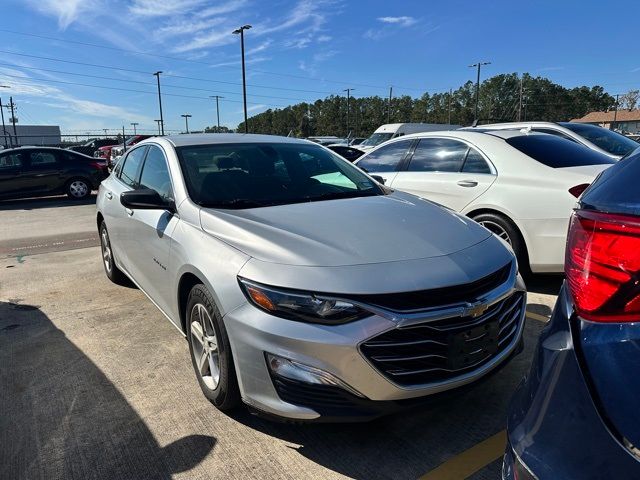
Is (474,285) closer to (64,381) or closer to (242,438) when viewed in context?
(242,438)

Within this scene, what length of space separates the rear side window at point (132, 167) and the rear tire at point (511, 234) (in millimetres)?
3343

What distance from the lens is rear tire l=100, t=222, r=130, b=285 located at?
5.20 m

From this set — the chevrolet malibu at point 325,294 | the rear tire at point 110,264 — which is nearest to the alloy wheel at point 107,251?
the rear tire at point 110,264

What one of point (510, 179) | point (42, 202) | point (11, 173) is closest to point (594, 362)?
point (510, 179)

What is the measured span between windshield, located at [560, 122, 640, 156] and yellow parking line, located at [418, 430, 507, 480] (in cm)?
728

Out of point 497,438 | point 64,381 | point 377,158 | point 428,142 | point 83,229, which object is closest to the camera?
point 497,438

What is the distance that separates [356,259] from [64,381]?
229cm

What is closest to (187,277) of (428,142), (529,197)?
(529,197)

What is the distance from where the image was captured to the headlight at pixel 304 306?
2146mm

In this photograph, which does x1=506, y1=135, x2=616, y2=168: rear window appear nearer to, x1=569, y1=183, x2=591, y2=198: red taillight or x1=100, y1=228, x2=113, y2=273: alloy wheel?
x1=569, y1=183, x2=591, y2=198: red taillight

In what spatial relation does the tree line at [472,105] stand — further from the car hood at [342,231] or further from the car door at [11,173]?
the car hood at [342,231]

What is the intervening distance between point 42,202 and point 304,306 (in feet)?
44.0

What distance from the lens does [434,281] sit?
2.22m

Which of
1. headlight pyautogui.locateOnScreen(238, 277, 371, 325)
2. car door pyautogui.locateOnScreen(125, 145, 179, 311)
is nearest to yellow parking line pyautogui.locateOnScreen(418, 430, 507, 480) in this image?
headlight pyautogui.locateOnScreen(238, 277, 371, 325)
